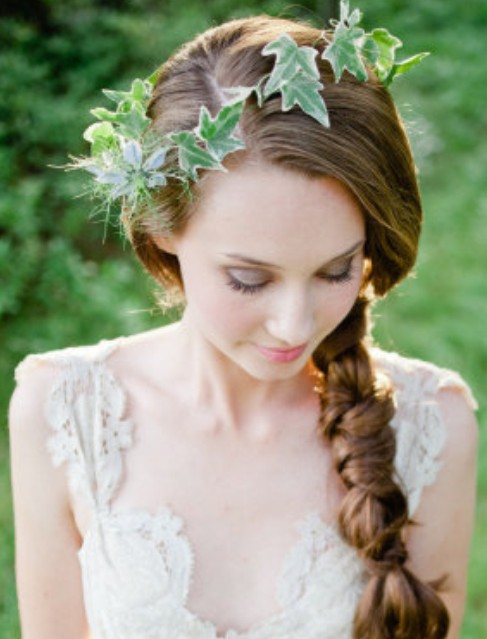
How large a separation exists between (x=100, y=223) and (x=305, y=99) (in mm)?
3476

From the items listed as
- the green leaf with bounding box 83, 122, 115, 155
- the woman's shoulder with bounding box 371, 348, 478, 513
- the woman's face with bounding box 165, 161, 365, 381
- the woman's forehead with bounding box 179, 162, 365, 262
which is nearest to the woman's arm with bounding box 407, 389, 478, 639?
the woman's shoulder with bounding box 371, 348, 478, 513

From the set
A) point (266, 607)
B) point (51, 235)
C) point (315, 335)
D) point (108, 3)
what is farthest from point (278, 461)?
point (108, 3)

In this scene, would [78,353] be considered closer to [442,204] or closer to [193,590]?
[193,590]

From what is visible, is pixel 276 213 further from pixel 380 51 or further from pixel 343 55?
pixel 380 51

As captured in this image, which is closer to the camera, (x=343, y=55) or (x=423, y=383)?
(x=343, y=55)

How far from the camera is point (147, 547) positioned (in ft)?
6.58

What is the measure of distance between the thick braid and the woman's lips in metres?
0.31

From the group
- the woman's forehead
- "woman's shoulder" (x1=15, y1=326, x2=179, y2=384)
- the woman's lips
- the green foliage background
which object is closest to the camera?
the woman's forehead

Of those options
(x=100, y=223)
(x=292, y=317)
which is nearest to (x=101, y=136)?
(x=292, y=317)

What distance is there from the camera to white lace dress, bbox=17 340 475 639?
198cm

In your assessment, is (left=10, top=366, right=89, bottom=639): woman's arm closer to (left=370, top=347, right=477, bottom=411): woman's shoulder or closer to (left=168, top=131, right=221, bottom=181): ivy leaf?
(left=168, top=131, right=221, bottom=181): ivy leaf

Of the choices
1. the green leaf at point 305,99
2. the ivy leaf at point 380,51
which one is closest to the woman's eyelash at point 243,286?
the green leaf at point 305,99

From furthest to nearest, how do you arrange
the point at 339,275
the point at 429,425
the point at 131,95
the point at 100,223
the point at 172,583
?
the point at 100,223 → the point at 429,425 → the point at 172,583 → the point at 131,95 → the point at 339,275

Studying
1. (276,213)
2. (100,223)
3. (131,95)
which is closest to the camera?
(276,213)
